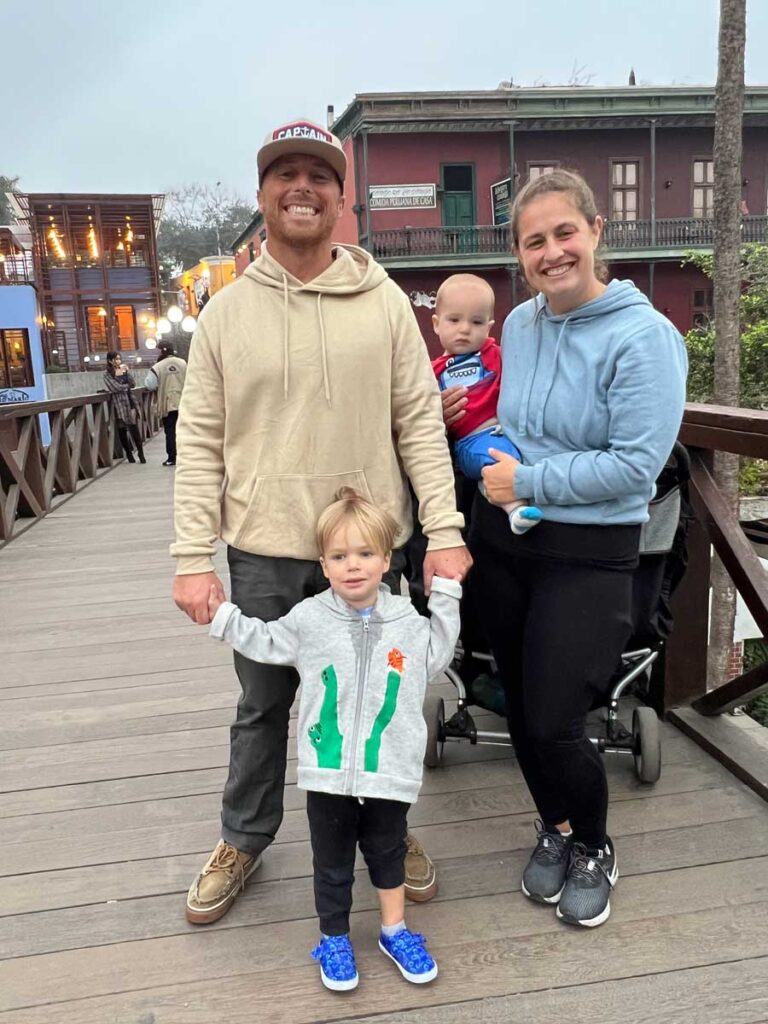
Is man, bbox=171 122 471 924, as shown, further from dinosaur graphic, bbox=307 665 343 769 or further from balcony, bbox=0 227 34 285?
balcony, bbox=0 227 34 285

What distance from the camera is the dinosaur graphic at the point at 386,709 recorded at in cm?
163

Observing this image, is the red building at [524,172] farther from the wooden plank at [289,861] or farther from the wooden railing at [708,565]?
the wooden plank at [289,861]

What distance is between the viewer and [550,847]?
192 centimetres

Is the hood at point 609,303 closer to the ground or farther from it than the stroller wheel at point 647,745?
farther from it

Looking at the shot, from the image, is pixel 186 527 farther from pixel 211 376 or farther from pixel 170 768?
pixel 170 768

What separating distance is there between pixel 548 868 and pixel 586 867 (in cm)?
9

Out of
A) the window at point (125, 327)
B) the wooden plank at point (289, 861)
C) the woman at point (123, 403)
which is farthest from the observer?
the window at point (125, 327)

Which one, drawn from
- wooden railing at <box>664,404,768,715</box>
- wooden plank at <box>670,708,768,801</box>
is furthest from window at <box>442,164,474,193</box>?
wooden plank at <box>670,708,768,801</box>

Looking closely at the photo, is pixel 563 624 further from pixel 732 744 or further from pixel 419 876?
pixel 732 744

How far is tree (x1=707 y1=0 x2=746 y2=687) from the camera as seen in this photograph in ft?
19.2

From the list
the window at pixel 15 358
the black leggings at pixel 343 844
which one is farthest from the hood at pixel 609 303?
the window at pixel 15 358

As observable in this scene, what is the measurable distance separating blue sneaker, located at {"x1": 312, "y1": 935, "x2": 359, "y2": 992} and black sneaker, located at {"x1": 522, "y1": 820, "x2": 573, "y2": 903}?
1.51 feet

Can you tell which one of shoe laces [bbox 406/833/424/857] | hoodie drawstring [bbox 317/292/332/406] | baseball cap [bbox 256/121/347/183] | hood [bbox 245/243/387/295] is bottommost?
shoe laces [bbox 406/833/424/857]

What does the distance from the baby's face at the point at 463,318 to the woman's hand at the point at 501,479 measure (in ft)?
1.28
